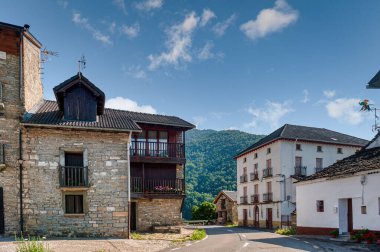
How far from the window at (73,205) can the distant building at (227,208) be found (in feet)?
114

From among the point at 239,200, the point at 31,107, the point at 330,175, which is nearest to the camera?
the point at 31,107

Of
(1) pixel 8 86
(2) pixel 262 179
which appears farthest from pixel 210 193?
(1) pixel 8 86

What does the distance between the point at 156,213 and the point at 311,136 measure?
73.2ft

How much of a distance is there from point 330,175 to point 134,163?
13.5m

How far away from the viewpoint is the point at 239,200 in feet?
160

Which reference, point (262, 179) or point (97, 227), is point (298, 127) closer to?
point (262, 179)

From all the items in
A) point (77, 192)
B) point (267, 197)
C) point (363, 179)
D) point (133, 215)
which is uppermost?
point (363, 179)

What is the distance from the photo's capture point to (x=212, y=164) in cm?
7888

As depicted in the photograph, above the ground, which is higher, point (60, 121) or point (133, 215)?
point (60, 121)

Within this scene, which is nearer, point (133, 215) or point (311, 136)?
point (133, 215)

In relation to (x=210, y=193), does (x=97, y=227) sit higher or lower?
higher

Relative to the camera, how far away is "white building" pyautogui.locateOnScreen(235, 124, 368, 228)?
38750 millimetres

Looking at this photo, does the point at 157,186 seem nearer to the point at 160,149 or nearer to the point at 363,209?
the point at 160,149

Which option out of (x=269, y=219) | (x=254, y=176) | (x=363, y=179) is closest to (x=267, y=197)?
(x=269, y=219)
